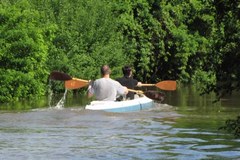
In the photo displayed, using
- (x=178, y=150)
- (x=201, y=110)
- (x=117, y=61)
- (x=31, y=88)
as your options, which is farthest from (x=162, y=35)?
(x=178, y=150)

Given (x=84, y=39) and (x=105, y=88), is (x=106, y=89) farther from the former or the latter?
(x=84, y=39)

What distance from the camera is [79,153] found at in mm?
14156

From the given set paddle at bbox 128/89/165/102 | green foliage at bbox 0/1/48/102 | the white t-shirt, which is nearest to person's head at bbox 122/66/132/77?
paddle at bbox 128/89/165/102

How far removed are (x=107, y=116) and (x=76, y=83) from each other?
399cm

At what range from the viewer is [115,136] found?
1686 centimetres

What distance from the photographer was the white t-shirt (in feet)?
72.8

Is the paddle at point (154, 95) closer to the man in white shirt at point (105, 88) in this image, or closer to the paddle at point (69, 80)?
the paddle at point (69, 80)

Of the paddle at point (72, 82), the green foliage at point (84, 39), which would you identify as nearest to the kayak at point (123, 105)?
the paddle at point (72, 82)

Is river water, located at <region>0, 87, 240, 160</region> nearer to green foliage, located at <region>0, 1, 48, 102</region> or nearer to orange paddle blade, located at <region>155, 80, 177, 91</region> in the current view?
orange paddle blade, located at <region>155, 80, 177, 91</region>

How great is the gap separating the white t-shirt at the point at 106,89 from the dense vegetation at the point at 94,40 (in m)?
2.51

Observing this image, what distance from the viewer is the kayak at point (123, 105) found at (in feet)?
72.2

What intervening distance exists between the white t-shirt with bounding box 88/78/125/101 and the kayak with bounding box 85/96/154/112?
234 millimetres

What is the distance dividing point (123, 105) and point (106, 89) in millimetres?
911

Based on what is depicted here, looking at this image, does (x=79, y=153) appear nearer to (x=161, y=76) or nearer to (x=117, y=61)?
(x=117, y=61)
